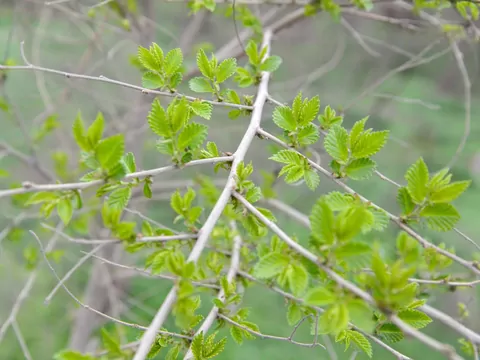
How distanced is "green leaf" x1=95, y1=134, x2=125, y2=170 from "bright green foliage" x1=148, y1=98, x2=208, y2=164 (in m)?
0.08

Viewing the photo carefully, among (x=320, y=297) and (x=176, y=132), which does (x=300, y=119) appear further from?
(x=320, y=297)

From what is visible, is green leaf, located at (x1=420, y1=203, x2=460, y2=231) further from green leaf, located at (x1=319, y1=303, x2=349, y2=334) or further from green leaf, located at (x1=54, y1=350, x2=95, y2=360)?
green leaf, located at (x1=54, y1=350, x2=95, y2=360)

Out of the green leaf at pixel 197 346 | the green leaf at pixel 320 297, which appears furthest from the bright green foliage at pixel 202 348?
the green leaf at pixel 320 297

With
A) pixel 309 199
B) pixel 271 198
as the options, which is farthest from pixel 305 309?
pixel 309 199

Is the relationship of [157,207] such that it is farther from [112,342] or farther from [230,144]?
[112,342]

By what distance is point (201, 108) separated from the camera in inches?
30.1

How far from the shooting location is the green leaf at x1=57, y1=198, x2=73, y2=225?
23.6 inches

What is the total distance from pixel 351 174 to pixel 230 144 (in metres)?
2.32

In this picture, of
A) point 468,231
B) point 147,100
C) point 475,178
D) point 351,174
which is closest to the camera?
point 351,174

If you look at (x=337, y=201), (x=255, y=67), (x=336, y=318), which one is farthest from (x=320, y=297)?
(x=255, y=67)

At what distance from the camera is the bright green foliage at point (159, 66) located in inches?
31.2

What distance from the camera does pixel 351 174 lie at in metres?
0.70

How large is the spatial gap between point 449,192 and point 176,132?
40 cm

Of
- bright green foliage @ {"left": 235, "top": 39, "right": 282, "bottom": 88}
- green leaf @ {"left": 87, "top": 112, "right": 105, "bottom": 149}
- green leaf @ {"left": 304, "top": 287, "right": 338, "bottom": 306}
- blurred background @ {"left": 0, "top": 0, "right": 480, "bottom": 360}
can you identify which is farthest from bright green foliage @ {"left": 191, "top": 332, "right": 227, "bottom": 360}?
blurred background @ {"left": 0, "top": 0, "right": 480, "bottom": 360}
